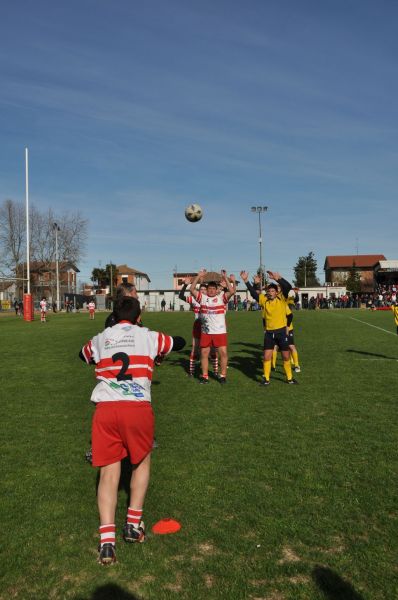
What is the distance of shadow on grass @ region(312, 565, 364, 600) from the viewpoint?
2928mm

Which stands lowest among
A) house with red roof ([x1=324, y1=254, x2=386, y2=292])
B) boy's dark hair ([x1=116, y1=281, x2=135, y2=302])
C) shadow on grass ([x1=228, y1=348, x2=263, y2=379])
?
shadow on grass ([x1=228, y1=348, x2=263, y2=379])

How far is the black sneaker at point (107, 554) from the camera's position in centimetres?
331

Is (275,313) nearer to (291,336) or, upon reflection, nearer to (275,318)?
(275,318)

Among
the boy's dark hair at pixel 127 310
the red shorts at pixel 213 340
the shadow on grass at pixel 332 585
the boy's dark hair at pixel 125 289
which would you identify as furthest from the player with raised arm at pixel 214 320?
the shadow on grass at pixel 332 585

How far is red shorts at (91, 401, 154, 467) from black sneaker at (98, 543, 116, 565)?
0.54m

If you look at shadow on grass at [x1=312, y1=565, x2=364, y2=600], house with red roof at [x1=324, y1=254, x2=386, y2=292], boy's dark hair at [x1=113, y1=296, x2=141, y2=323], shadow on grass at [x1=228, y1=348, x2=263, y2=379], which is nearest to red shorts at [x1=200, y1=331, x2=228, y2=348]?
shadow on grass at [x1=228, y1=348, x2=263, y2=379]

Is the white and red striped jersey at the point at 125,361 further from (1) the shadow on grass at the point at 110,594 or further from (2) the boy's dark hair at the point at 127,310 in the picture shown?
(1) the shadow on grass at the point at 110,594

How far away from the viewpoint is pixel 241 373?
11.2 m

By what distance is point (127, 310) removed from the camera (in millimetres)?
3953

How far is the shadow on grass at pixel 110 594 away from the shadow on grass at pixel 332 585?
1131 millimetres

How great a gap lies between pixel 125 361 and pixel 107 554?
1.32 metres

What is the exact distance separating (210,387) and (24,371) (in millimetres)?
5036

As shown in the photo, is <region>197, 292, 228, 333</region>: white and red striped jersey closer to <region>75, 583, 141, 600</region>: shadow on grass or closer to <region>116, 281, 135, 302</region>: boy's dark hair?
<region>116, 281, 135, 302</region>: boy's dark hair

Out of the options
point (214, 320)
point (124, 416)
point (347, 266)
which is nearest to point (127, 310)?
point (124, 416)
